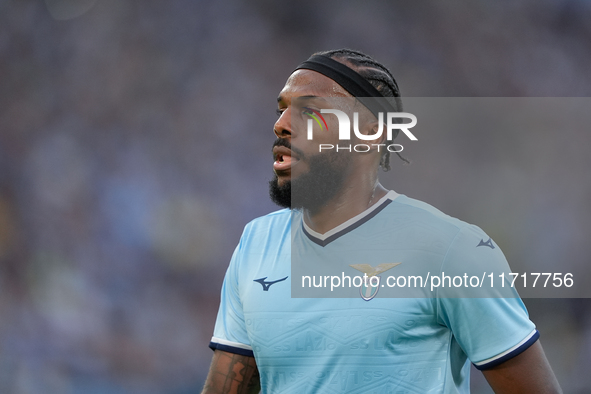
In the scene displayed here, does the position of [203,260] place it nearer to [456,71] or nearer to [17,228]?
[17,228]

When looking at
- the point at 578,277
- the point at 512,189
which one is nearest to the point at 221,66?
the point at 512,189

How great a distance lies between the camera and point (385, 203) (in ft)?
5.74

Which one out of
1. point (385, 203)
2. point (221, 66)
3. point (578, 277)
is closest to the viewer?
point (385, 203)

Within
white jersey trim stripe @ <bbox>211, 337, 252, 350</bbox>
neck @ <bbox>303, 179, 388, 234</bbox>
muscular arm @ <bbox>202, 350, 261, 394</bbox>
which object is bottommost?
muscular arm @ <bbox>202, 350, 261, 394</bbox>

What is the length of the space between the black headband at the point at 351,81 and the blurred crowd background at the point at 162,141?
241 cm

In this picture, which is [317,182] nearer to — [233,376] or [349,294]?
[349,294]

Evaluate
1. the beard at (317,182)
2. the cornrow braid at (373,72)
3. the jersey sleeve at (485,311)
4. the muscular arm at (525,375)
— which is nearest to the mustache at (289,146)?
the beard at (317,182)

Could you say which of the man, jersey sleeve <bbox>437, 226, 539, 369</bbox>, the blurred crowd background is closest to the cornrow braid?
the man

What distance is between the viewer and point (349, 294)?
1618 millimetres

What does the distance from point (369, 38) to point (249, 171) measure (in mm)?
1550

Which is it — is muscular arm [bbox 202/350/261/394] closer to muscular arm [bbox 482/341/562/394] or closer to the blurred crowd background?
muscular arm [bbox 482/341/562/394]

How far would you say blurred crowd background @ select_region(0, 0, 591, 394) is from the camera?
4.63 metres

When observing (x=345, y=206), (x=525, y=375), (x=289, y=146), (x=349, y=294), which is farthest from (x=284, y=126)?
(x=525, y=375)

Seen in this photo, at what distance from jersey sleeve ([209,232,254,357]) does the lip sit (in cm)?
32
